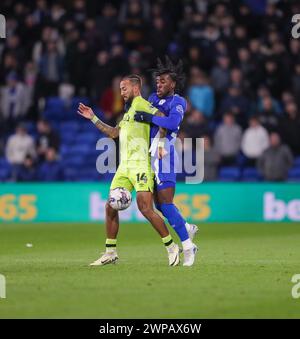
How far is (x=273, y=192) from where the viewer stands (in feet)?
70.2

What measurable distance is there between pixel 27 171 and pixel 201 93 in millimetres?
4352

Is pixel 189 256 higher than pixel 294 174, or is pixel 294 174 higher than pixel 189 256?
pixel 294 174

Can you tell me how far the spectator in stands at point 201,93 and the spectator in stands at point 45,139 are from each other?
3272mm

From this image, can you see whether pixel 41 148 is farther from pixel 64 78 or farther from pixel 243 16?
pixel 243 16

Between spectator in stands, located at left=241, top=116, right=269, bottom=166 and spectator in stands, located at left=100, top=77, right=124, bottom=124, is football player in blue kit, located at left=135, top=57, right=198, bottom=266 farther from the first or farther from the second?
spectator in stands, located at left=100, top=77, right=124, bottom=124

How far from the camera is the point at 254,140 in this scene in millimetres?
22109

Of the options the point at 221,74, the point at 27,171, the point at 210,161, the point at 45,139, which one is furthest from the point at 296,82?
the point at 27,171

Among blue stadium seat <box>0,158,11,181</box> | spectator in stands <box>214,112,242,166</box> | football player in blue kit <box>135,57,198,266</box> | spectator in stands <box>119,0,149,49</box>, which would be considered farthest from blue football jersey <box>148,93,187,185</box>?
spectator in stands <box>119,0,149,49</box>

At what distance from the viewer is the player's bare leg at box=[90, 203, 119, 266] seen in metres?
12.1

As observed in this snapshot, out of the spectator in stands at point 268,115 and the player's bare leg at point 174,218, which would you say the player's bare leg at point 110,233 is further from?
the spectator in stands at point 268,115

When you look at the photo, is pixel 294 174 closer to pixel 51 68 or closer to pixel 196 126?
pixel 196 126

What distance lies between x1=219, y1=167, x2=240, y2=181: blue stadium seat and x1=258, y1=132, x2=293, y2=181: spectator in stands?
70cm

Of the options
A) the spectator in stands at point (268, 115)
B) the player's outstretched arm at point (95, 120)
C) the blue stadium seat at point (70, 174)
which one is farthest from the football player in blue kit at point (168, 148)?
the blue stadium seat at point (70, 174)
